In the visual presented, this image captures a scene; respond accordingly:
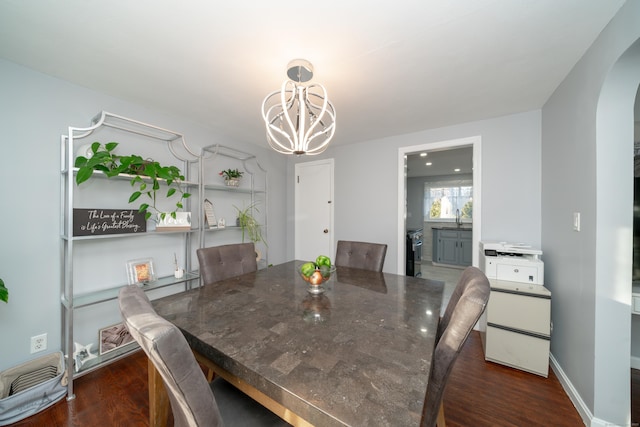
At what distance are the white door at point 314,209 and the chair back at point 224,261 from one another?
1.72 metres

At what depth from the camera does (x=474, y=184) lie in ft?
8.62

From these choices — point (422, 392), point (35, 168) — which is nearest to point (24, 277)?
point (35, 168)

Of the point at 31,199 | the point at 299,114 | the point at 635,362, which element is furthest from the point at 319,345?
the point at 635,362

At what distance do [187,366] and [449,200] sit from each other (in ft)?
21.5

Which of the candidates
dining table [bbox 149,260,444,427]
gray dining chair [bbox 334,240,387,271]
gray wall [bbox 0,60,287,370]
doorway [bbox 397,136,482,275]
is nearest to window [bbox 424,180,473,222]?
doorway [bbox 397,136,482,275]

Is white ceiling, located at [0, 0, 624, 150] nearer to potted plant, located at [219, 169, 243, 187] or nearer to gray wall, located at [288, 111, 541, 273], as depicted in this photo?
gray wall, located at [288, 111, 541, 273]

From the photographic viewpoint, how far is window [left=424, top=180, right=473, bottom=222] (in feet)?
18.8

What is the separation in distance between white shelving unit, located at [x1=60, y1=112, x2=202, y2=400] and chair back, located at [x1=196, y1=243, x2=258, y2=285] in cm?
69

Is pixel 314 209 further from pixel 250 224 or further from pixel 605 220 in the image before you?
pixel 605 220

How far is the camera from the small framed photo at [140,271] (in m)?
2.15

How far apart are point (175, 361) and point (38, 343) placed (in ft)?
7.14

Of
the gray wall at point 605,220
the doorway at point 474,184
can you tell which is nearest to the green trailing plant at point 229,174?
the doorway at point 474,184

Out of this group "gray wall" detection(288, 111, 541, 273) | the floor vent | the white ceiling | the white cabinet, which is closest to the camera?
the white ceiling

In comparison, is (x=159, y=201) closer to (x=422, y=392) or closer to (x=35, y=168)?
(x=35, y=168)
